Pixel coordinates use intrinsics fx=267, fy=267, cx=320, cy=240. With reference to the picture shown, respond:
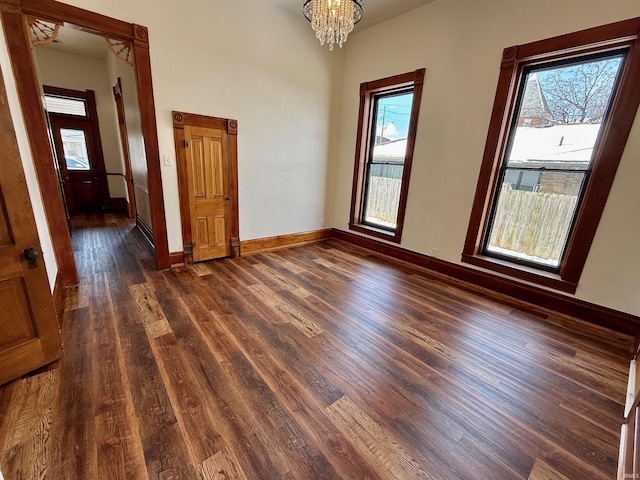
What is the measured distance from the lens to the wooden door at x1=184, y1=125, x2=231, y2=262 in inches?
138

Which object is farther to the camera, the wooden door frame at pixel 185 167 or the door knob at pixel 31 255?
the wooden door frame at pixel 185 167

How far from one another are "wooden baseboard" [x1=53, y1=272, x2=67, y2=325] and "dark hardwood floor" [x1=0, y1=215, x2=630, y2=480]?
81 millimetres

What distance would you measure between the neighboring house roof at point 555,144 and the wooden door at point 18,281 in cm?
433

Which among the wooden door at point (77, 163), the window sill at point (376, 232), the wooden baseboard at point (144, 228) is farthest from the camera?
the wooden door at point (77, 163)

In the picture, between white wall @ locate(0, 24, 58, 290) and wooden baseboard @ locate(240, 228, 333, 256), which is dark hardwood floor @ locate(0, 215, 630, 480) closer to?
white wall @ locate(0, 24, 58, 290)

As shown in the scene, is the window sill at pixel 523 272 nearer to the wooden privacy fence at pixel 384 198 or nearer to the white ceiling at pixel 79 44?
the wooden privacy fence at pixel 384 198

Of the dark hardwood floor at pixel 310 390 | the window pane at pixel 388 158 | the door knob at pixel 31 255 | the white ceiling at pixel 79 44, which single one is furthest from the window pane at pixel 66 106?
the window pane at pixel 388 158

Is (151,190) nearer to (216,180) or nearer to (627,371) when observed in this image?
(216,180)

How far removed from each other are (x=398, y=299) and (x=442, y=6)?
3.64 meters

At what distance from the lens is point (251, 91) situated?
380 cm

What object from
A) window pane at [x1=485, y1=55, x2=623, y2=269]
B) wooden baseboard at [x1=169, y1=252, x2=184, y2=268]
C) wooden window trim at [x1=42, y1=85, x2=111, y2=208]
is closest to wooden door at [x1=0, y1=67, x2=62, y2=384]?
wooden baseboard at [x1=169, y1=252, x2=184, y2=268]

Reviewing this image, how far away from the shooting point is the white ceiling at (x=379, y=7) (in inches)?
137

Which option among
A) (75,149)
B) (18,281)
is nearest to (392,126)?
(18,281)

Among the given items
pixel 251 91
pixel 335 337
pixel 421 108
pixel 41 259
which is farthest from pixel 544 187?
pixel 41 259
